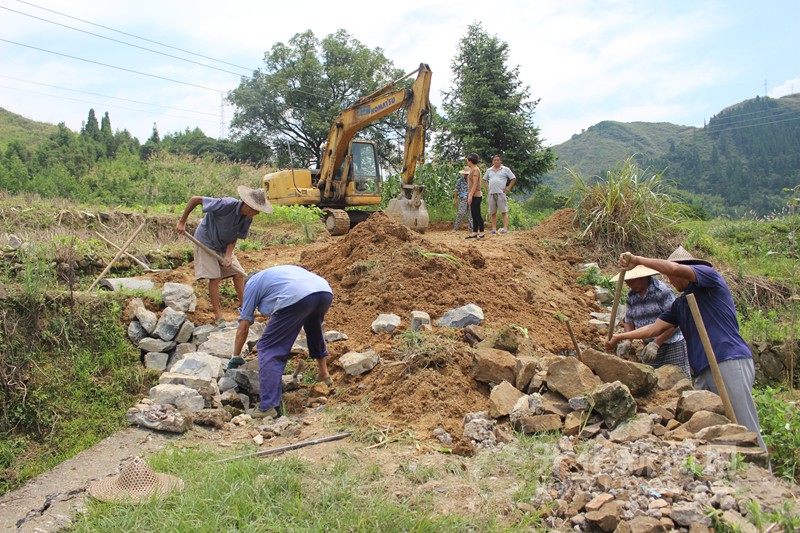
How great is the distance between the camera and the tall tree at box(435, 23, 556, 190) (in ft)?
66.7

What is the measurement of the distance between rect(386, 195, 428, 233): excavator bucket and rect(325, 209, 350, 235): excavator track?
4.28 feet

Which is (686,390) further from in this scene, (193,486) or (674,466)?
(193,486)

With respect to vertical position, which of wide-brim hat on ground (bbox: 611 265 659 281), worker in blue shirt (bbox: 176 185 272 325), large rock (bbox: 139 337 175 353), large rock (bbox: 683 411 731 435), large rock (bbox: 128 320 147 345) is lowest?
large rock (bbox: 683 411 731 435)

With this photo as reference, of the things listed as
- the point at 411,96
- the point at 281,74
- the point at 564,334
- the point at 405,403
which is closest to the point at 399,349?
the point at 405,403

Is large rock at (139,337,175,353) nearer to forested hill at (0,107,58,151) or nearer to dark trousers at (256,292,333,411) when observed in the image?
dark trousers at (256,292,333,411)

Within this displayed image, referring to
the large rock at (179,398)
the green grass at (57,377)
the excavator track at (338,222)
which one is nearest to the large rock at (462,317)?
the large rock at (179,398)

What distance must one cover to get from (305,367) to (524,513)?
9.51 ft

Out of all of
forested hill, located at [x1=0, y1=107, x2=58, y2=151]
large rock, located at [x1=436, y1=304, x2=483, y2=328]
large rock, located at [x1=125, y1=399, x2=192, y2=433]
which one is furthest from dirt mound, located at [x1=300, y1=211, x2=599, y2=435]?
forested hill, located at [x1=0, y1=107, x2=58, y2=151]

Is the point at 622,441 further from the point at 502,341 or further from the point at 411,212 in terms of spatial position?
the point at 411,212

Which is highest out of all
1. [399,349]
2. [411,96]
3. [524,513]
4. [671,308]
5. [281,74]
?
[281,74]

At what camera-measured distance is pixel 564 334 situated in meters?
6.32

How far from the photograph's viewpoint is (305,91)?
3538 cm

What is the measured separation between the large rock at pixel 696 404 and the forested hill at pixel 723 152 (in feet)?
68.9

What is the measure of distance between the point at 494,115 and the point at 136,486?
1873 cm
